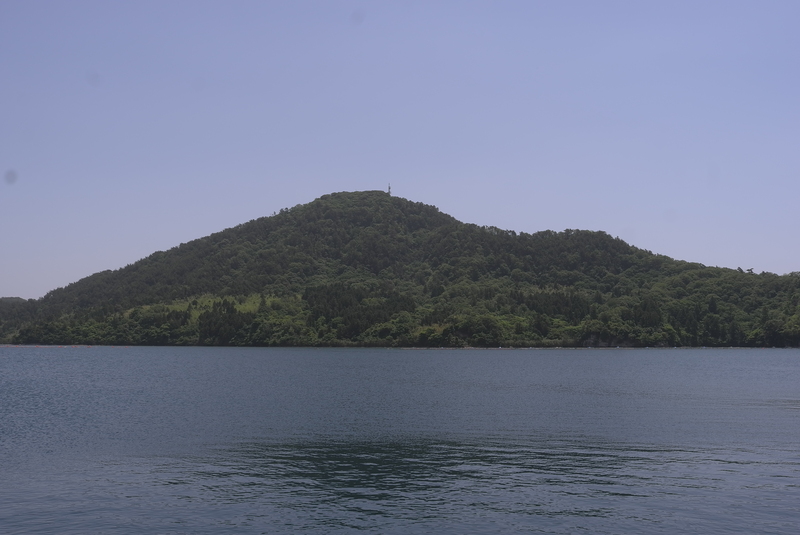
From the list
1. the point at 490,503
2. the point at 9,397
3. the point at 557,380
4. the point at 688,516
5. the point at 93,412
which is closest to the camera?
the point at 688,516

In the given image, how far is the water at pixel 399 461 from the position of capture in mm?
30266

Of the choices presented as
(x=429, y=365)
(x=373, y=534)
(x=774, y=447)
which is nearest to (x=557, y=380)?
(x=429, y=365)

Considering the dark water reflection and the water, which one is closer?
the dark water reflection

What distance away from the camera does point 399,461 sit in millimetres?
42531

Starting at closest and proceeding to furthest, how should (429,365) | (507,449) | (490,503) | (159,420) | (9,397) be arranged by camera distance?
(490,503)
(507,449)
(159,420)
(9,397)
(429,365)

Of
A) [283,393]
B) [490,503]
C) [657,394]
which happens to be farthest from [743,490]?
[283,393]

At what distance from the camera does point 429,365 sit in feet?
473

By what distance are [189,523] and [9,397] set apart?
6289cm

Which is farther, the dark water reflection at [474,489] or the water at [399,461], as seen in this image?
the water at [399,461]

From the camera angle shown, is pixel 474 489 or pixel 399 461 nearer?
pixel 474 489

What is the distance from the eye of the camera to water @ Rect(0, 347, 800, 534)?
30266mm

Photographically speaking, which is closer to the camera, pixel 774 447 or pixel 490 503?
pixel 490 503

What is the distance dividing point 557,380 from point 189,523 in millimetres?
84637

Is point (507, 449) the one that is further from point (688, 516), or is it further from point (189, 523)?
point (189, 523)
